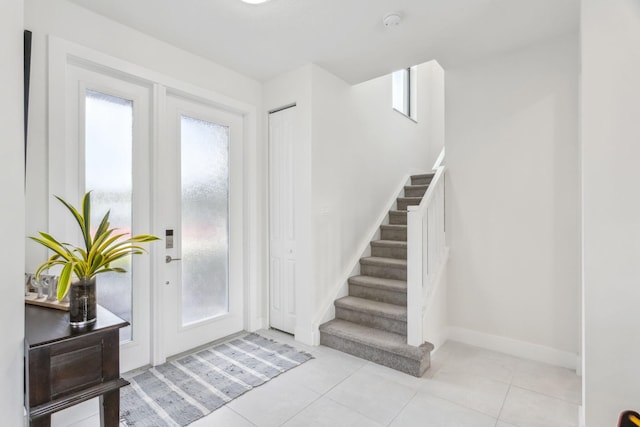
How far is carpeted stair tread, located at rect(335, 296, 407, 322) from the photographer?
9.61 feet

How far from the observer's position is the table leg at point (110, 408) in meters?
1.52

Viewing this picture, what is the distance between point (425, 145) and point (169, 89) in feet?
14.2

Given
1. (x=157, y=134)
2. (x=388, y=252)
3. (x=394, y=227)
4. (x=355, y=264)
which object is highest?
(x=157, y=134)

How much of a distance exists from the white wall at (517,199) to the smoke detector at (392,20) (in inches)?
48.8

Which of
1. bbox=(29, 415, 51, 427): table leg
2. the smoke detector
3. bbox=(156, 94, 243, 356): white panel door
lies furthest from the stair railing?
bbox=(29, 415, 51, 427): table leg

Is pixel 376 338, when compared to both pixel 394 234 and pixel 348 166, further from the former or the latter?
pixel 348 166

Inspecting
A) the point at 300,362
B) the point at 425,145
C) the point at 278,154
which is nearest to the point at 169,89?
the point at 278,154

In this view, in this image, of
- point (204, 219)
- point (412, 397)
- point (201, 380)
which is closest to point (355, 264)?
point (412, 397)

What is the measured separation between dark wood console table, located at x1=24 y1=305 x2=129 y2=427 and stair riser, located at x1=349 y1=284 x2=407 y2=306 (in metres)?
2.41

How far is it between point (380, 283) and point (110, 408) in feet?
8.08

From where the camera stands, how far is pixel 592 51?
5.56 feet

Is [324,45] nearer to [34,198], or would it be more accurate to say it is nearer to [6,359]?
[34,198]

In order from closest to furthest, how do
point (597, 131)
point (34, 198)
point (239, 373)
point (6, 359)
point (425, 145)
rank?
point (6, 359)
point (597, 131)
point (34, 198)
point (239, 373)
point (425, 145)

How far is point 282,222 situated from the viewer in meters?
3.43
